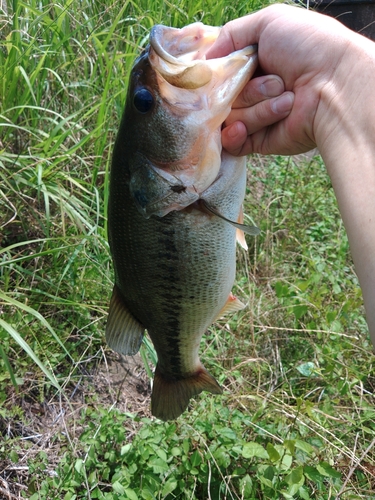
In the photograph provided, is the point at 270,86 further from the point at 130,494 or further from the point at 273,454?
the point at 130,494

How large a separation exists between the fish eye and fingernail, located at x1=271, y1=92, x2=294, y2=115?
1.41 ft

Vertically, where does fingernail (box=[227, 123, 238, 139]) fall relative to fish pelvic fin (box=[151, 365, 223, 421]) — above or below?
above

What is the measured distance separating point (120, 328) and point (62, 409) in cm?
99

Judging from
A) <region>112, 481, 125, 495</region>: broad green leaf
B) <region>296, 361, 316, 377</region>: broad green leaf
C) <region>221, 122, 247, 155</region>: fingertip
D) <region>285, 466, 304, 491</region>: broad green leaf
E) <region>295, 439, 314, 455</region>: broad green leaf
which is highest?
<region>221, 122, 247, 155</region>: fingertip

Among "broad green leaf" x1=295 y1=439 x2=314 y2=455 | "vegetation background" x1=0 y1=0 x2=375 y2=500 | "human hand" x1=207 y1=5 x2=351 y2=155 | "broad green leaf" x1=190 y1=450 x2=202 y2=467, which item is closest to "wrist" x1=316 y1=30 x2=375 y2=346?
"human hand" x1=207 y1=5 x2=351 y2=155

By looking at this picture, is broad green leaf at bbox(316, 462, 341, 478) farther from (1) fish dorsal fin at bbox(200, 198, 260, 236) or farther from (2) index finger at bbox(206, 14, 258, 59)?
(2) index finger at bbox(206, 14, 258, 59)

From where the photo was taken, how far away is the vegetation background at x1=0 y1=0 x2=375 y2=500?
205 cm

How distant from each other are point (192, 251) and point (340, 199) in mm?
487

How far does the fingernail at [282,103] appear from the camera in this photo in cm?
158

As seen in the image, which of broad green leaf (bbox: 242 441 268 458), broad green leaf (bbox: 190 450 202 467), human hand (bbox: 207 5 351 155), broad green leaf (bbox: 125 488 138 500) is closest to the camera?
human hand (bbox: 207 5 351 155)

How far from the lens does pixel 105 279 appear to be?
269 cm

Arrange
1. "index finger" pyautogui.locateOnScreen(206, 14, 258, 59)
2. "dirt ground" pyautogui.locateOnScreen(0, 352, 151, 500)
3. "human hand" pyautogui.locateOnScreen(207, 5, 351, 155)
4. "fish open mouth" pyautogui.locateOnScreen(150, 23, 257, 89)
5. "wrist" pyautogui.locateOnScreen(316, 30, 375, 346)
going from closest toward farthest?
1. "wrist" pyautogui.locateOnScreen(316, 30, 375, 346)
2. "fish open mouth" pyautogui.locateOnScreen(150, 23, 257, 89)
3. "human hand" pyautogui.locateOnScreen(207, 5, 351, 155)
4. "index finger" pyautogui.locateOnScreen(206, 14, 258, 59)
5. "dirt ground" pyautogui.locateOnScreen(0, 352, 151, 500)

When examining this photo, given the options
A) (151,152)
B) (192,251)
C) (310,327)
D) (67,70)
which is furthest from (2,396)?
(67,70)

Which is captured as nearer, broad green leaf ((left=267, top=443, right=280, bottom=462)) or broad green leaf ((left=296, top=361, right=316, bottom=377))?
broad green leaf ((left=267, top=443, right=280, bottom=462))
